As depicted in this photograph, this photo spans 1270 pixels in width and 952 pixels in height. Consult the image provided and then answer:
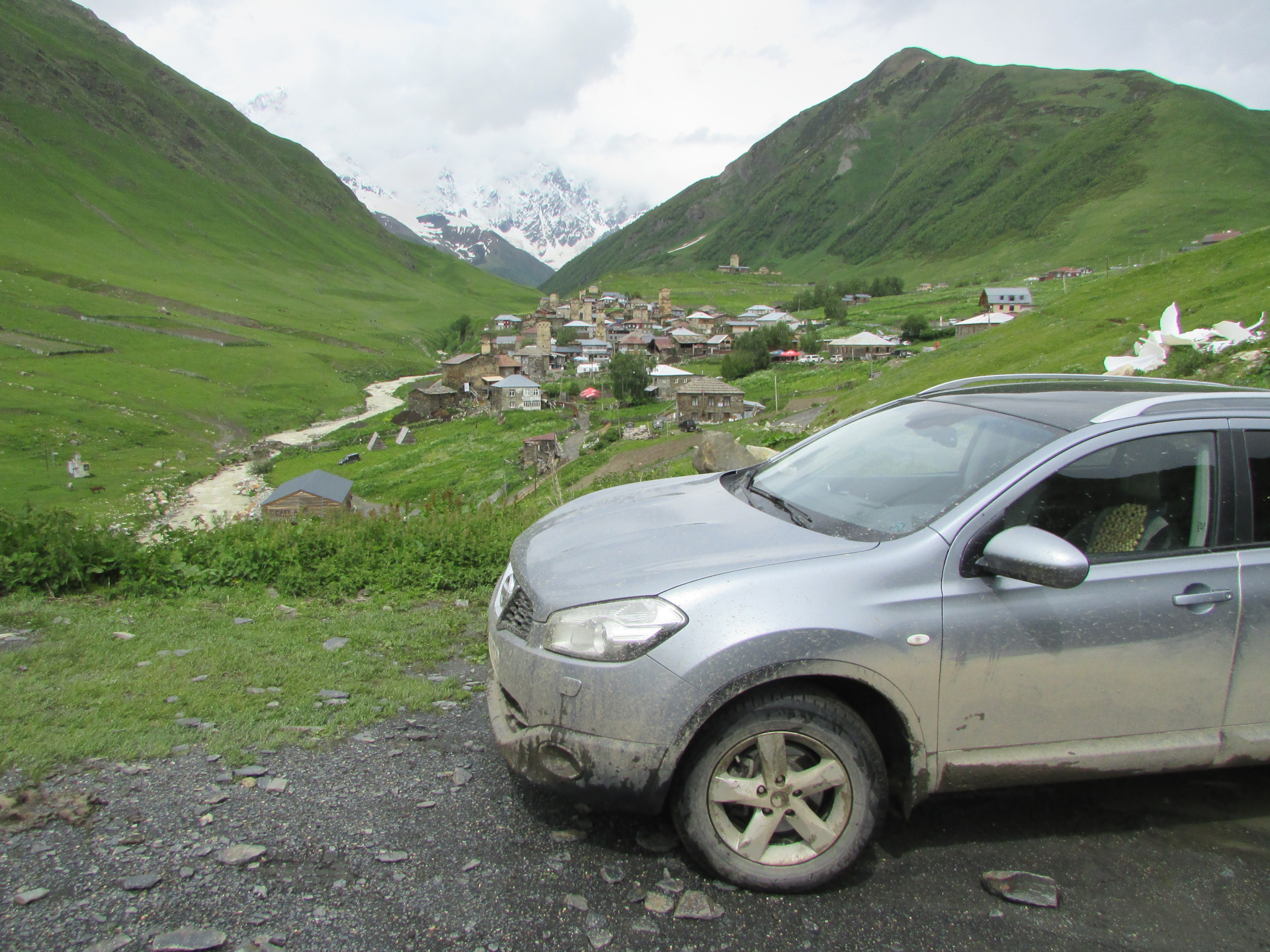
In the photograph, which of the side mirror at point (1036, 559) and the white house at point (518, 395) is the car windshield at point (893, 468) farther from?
the white house at point (518, 395)

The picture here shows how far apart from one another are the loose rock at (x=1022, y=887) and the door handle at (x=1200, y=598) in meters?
1.38

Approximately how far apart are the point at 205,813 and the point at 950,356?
144 ft

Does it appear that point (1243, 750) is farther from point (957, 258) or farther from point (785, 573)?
point (957, 258)

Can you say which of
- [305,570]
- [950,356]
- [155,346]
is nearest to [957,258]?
[950,356]

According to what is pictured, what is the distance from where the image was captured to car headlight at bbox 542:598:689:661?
3.04m

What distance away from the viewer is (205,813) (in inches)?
130

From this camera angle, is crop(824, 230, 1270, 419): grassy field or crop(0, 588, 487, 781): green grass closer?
crop(0, 588, 487, 781): green grass

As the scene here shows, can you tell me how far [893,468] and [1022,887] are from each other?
217cm

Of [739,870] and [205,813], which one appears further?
[205,813]

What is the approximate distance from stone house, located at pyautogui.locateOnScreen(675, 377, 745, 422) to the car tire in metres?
56.1

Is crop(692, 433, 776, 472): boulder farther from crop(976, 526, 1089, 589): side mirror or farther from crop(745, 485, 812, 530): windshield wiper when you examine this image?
crop(976, 526, 1089, 589): side mirror

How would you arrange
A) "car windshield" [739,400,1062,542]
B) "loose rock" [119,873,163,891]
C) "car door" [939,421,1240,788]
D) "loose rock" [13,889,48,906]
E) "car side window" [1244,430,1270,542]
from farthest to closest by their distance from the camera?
"car windshield" [739,400,1062,542] < "car side window" [1244,430,1270,542] < "car door" [939,421,1240,788] < "loose rock" [119,873,163,891] < "loose rock" [13,889,48,906]

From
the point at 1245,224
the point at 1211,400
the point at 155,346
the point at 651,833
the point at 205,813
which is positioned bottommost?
the point at 651,833

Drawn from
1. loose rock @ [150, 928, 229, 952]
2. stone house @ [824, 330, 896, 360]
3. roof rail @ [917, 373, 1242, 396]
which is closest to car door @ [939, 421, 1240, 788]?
roof rail @ [917, 373, 1242, 396]
